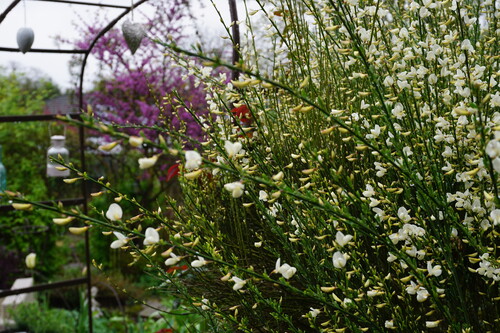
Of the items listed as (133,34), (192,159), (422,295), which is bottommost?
(422,295)

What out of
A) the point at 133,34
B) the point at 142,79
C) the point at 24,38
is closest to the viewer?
the point at 133,34

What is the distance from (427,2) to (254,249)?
0.75 m

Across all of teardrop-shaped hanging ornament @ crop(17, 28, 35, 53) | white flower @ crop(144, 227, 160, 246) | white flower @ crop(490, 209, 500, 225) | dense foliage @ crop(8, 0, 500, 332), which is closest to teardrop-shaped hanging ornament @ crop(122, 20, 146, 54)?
teardrop-shaped hanging ornament @ crop(17, 28, 35, 53)

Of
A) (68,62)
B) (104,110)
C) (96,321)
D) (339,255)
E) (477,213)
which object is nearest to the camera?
(339,255)

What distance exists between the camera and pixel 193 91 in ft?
22.2

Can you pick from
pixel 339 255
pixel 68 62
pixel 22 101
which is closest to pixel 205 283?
pixel 339 255

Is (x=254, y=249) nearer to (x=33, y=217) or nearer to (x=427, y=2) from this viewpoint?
(x=427, y=2)

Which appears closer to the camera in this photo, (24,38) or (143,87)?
(24,38)

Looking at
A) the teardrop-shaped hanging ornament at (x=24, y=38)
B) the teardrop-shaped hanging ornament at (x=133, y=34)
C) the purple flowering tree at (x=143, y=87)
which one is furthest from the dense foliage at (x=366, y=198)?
the purple flowering tree at (x=143, y=87)

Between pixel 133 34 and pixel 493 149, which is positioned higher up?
pixel 133 34

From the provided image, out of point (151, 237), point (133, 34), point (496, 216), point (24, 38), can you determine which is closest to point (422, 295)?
point (496, 216)

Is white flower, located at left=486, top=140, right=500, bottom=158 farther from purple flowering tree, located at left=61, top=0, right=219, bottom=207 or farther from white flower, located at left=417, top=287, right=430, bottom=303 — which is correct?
purple flowering tree, located at left=61, top=0, right=219, bottom=207

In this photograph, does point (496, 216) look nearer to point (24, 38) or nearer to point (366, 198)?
point (366, 198)

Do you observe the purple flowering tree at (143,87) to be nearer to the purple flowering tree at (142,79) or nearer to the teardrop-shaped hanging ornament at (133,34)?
the purple flowering tree at (142,79)
